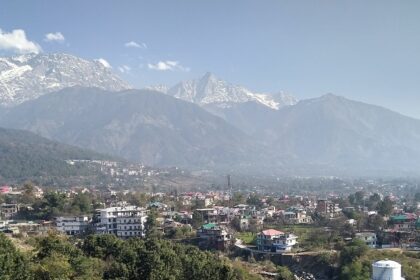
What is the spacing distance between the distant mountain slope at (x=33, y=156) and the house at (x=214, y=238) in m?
84.4

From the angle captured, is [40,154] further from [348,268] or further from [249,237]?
[348,268]

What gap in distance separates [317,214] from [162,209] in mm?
17678

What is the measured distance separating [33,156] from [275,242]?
109732 millimetres

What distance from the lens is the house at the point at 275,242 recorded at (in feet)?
158

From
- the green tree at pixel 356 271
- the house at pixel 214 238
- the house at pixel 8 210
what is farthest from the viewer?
the house at pixel 8 210

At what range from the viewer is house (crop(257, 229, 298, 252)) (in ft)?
158

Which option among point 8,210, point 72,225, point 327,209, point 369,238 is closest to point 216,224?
point 72,225

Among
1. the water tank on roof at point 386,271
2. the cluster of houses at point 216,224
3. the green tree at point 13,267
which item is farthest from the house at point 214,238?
the green tree at point 13,267

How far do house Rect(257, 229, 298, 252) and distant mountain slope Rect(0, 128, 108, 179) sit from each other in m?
88.7

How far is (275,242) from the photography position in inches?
1912

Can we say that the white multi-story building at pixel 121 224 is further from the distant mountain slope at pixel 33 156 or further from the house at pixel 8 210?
the distant mountain slope at pixel 33 156

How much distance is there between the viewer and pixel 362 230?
53.8 meters

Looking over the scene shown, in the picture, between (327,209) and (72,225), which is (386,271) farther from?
(327,209)

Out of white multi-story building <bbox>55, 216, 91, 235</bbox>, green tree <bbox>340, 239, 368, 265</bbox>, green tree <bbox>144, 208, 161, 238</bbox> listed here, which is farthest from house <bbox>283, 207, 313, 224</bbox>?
white multi-story building <bbox>55, 216, 91, 235</bbox>
